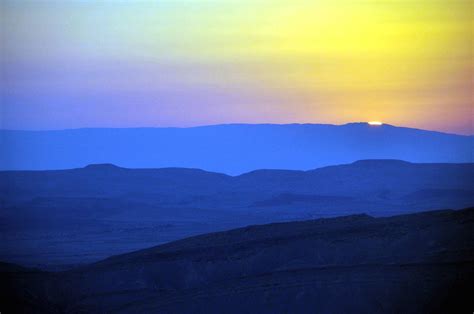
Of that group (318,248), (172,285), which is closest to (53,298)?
(172,285)

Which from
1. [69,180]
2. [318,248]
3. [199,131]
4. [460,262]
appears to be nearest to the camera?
[460,262]

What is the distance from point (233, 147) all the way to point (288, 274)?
371 inches

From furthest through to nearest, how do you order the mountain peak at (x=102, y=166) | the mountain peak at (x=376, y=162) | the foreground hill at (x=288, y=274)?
the mountain peak at (x=376, y=162)
the mountain peak at (x=102, y=166)
the foreground hill at (x=288, y=274)

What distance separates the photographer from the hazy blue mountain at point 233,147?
25.2 metres

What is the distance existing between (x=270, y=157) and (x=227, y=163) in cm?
138

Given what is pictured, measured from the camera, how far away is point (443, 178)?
28859 mm

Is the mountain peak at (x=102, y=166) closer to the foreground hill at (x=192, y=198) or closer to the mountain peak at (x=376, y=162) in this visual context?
the foreground hill at (x=192, y=198)

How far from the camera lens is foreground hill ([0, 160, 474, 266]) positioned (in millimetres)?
27031

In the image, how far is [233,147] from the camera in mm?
27281

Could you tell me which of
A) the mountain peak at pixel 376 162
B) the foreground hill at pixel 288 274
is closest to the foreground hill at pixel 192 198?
the mountain peak at pixel 376 162

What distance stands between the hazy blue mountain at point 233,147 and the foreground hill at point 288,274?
3.97m

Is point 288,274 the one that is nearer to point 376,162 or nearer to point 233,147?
point 233,147

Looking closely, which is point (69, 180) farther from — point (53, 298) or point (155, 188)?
point (53, 298)

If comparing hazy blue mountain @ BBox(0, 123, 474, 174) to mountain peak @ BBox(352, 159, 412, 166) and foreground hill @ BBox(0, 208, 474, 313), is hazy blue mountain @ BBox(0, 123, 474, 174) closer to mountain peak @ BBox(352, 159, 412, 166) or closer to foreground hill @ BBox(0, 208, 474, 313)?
mountain peak @ BBox(352, 159, 412, 166)
